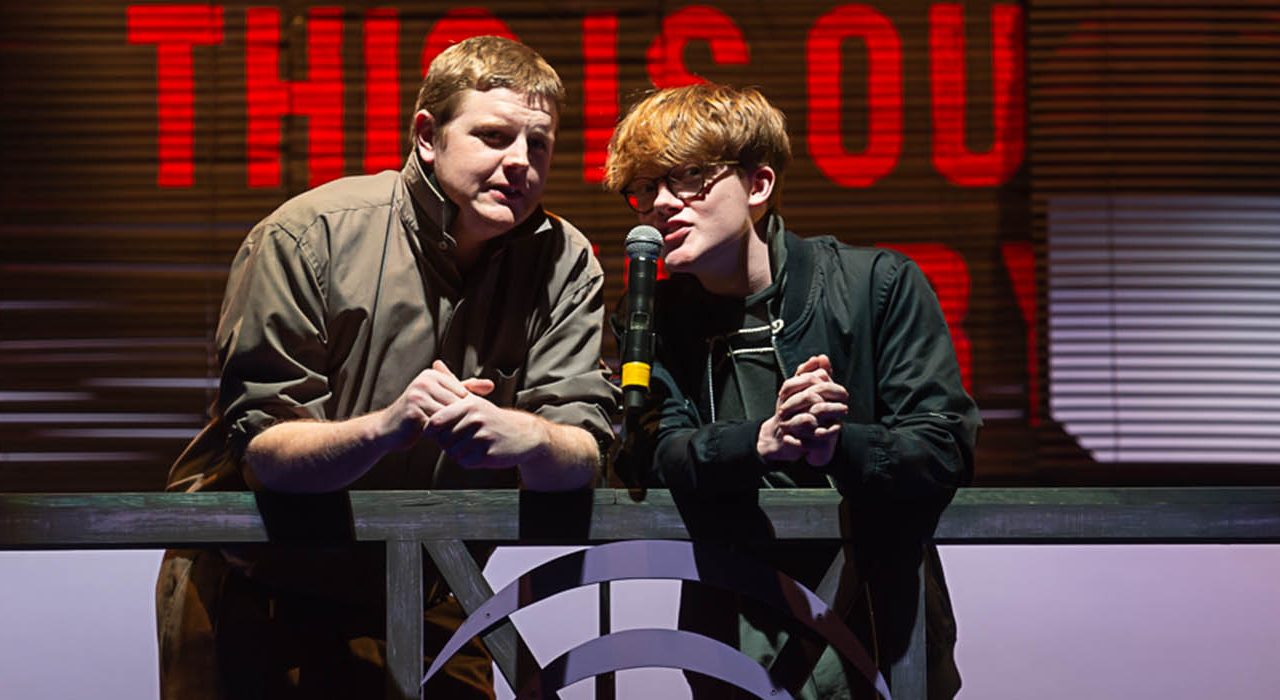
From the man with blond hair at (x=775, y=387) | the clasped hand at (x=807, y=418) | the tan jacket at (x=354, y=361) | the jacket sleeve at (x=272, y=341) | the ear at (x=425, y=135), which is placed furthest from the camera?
the ear at (x=425, y=135)

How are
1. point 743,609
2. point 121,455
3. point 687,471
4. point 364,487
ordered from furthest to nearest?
point 121,455, point 364,487, point 743,609, point 687,471

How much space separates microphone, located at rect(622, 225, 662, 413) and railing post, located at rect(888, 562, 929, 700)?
1.66 ft

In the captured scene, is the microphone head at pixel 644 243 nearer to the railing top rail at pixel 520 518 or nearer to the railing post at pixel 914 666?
the railing top rail at pixel 520 518

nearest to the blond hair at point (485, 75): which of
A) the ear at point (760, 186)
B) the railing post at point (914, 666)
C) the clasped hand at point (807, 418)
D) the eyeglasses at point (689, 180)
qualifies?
the eyeglasses at point (689, 180)

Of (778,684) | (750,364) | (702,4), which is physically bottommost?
(778,684)

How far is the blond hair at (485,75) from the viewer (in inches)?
88.7

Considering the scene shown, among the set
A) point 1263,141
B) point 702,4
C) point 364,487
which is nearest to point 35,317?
point 702,4

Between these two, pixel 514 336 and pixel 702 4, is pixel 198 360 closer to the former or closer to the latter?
pixel 702 4

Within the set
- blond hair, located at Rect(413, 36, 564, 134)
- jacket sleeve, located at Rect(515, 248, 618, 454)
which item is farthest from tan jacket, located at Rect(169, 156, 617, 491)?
blond hair, located at Rect(413, 36, 564, 134)

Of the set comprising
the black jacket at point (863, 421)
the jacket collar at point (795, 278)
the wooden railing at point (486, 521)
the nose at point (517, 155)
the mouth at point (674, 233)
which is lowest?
the wooden railing at point (486, 521)

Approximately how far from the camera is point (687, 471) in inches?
78.6

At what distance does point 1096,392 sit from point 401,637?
3.40 meters

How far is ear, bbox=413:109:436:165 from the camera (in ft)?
7.58

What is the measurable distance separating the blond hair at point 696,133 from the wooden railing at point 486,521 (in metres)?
0.54
